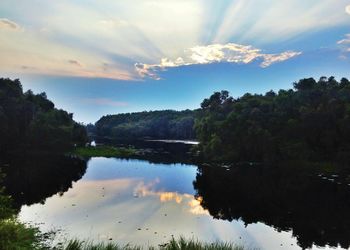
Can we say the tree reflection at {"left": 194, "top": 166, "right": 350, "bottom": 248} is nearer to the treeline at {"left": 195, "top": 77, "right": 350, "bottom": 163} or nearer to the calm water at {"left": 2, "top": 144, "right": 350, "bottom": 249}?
the calm water at {"left": 2, "top": 144, "right": 350, "bottom": 249}

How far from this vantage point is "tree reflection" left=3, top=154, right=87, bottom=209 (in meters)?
61.4

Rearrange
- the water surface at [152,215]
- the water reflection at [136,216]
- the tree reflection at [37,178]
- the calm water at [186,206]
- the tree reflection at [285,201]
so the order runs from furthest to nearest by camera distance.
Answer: the tree reflection at [37,178], the tree reflection at [285,201], the calm water at [186,206], the water surface at [152,215], the water reflection at [136,216]

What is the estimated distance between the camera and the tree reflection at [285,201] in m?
47.8

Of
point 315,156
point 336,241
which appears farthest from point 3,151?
point 336,241

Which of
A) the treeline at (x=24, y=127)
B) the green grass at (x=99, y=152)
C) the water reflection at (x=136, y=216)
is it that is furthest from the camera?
the green grass at (x=99, y=152)

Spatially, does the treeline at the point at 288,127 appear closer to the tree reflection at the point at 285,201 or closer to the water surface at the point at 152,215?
the tree reflection at the point at 285,201

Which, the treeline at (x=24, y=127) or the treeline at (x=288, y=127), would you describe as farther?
the treeline at (x=24, y=127)

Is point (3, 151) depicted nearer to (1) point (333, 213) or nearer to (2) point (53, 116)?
(2) point (53, 116)

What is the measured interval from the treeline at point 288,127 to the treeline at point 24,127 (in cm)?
5607

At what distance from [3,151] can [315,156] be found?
104 m

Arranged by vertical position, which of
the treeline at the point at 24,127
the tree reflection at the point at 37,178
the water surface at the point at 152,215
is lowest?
the water surface at the point at 152,215

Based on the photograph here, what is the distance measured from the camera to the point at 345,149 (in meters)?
104

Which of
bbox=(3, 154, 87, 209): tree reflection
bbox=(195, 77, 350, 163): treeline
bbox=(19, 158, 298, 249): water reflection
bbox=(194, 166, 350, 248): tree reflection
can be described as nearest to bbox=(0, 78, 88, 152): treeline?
bbox=(3, 154, 87, 209): tree reflection

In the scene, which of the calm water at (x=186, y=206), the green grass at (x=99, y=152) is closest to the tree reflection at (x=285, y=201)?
the calm water at (x=186, y=206)
